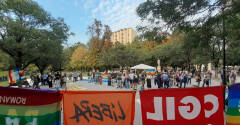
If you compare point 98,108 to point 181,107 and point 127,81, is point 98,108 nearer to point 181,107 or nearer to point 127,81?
point 181,107

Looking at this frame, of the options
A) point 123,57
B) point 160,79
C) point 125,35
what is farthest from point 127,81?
point 125,35

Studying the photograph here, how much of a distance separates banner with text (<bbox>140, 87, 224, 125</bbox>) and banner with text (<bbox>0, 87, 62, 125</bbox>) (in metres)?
1.70

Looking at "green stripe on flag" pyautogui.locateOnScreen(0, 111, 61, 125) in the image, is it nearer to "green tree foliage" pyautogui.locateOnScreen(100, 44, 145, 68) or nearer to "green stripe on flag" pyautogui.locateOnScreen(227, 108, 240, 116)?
"green stripe on flag" pyautogui.locateOnScreen(227, 108, 240, 116)

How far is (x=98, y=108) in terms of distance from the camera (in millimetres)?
2834

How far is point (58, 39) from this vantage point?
68.2ft

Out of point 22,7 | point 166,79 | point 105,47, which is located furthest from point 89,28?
point 166,79

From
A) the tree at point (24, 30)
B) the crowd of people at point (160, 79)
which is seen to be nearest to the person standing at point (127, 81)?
the crowd of people at point (160, 79)

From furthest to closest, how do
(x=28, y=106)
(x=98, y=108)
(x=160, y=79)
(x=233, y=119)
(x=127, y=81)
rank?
(x=127, y=81), (x=160, y=79), (x=233, y=119), (x=98, y=108), (x=28, y=106)

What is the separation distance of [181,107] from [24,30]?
20394mm

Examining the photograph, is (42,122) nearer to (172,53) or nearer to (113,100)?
(113,100)

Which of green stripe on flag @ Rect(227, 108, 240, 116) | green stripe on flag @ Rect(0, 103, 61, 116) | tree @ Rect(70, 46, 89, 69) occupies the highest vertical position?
tree @ Rect(70, 46, 89, 69)

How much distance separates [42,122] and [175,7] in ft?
17.6

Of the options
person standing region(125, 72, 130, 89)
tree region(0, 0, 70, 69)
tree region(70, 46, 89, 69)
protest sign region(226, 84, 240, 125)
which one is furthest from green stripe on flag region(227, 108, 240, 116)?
tree region(70, 46, 89, 69)

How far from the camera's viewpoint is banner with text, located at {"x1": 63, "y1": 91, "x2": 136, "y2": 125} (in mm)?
2793
